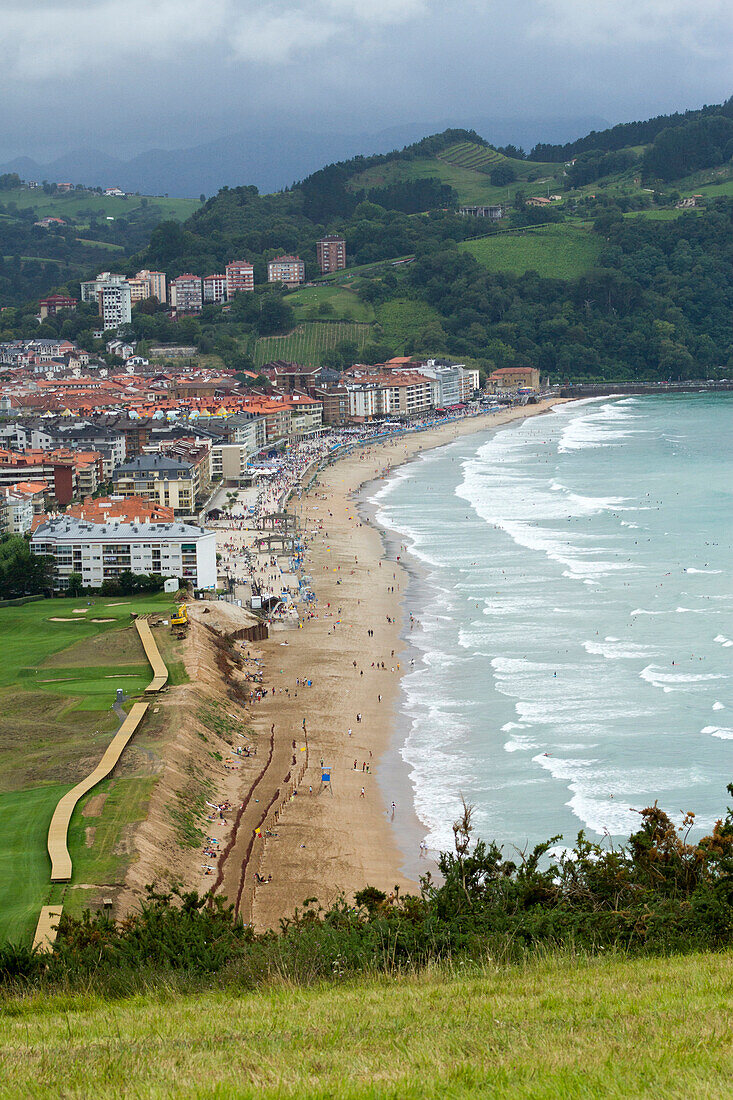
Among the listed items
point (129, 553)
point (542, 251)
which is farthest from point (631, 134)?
point (129, 553)

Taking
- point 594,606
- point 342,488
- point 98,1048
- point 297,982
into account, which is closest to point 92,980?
point 297,982

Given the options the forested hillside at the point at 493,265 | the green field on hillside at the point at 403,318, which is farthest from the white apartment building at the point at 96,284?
the green field on hillside at the point at 403,318

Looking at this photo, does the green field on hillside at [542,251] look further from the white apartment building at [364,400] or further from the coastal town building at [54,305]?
the coastal town building at [54,305]

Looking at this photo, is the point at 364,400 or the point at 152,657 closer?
the point at 152,657

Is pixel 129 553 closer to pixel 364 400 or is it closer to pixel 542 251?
pixel 364 400

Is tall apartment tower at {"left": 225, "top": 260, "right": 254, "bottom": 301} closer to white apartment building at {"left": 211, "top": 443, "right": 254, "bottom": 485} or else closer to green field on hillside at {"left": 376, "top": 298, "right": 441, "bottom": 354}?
green field on hillside at {"left": 376, "top": 298, "right": 441, "bottom": 354}

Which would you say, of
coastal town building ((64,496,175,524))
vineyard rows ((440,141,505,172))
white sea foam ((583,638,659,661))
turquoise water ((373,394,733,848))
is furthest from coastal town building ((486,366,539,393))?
white sea foam ((583,638,659,661))
